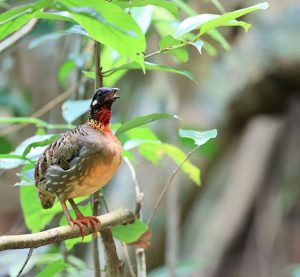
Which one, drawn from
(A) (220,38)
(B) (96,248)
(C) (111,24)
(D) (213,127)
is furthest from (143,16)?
(D) (213,127)

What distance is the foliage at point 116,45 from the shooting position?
70cm

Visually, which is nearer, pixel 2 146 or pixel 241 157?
pixel 2 146

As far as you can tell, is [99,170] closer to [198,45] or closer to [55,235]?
[55,235]

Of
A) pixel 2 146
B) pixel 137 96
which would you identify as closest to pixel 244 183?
pixel 137 96

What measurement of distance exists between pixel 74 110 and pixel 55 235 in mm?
424

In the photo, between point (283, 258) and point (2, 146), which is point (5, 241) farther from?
point (283, 258)

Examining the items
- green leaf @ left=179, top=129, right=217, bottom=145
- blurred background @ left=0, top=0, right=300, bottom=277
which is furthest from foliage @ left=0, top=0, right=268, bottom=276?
blurred background @ left=0, top=0, right=300, bottom=277

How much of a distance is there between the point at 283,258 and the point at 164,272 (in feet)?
5.99

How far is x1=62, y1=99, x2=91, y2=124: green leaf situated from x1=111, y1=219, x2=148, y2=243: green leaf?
27 cm

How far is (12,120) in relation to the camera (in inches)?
47.5

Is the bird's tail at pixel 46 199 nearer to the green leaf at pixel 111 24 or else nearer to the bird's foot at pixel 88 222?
the bird's foot at pixel 88 222

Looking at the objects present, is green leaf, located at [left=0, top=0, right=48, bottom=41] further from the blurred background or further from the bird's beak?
the blurred background

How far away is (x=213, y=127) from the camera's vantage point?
2.88m

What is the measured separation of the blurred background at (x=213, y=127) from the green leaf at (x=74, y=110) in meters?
0.34
